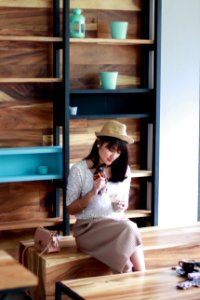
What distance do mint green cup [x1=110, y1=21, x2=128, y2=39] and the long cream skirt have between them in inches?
58.8

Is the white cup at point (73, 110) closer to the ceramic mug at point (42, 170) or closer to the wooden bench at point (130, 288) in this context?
the ceramic mug at point (42, 170)

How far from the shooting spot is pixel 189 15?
5441mm

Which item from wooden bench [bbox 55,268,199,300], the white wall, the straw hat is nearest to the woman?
the straw hat

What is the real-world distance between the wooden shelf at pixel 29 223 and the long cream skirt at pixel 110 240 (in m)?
0.61

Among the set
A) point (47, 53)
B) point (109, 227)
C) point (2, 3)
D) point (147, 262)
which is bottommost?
point (147, 262)

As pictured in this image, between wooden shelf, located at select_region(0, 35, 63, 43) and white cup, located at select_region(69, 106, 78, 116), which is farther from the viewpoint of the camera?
white cup, located at select_region(69, 106, 78, 116)

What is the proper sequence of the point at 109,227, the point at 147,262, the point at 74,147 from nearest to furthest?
1. the point at 109,227
2. the point at 147,262
3. the point at 74,147

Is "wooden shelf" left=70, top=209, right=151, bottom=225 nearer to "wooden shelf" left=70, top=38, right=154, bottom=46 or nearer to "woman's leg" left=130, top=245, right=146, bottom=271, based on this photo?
"woman's leg" left=130, top=245, right=146, bottom=271

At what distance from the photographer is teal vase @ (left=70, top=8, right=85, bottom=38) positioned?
4.93 m

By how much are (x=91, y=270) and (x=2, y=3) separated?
6.62 feet

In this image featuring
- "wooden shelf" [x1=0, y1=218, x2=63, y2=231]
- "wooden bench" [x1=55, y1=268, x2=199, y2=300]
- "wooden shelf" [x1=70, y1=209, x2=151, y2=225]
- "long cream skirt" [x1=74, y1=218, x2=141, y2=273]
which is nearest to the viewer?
"wooden bench" [x1=55, y1=268, x2=199, y2=300]

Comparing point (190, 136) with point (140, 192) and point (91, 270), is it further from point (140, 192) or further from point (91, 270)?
point (91, 270)

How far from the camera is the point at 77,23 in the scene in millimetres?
4961

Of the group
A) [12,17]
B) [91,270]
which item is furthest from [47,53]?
[91,270]
